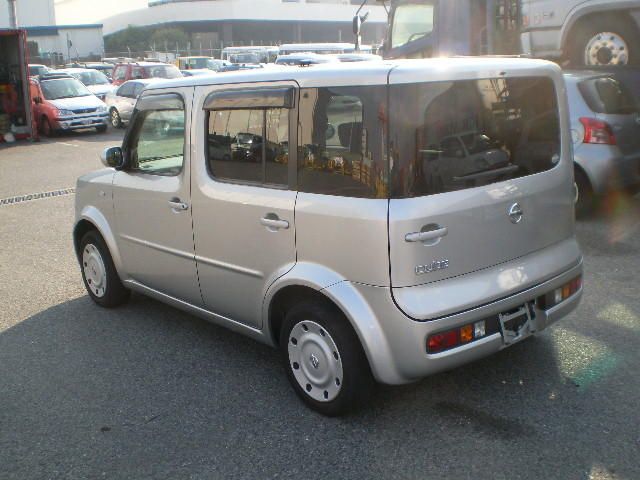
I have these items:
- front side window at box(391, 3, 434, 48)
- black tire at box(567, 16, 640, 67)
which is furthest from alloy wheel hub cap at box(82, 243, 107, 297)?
front side window at box(391, 3, 434, 48)

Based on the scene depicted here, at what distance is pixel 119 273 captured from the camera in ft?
18.0

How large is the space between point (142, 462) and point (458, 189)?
6.64 feet

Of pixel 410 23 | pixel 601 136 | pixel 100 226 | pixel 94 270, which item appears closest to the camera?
pixel 100 226

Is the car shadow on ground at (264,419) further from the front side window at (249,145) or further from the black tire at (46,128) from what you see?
the black tire at (46,128)

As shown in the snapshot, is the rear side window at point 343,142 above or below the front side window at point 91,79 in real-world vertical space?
below

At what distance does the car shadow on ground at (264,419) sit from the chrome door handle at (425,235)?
3.33ft

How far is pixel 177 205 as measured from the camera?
4.61m

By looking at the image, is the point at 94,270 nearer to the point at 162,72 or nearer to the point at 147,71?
the point at 147,71

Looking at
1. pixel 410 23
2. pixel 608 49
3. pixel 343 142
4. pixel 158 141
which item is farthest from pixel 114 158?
pixel 410 23

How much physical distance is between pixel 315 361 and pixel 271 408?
0.42m

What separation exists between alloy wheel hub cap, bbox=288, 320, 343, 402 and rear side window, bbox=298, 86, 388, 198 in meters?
0.75

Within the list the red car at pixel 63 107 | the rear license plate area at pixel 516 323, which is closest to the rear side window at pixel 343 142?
the rear license plate area at pixel 516 323

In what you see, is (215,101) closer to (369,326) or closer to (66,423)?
(369,326)

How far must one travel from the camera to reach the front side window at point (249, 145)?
12.9 feet
